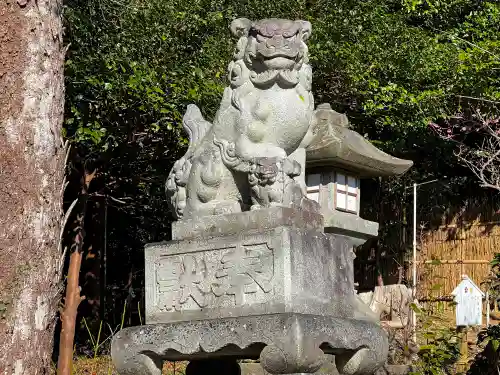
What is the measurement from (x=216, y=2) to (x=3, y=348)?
6840mm

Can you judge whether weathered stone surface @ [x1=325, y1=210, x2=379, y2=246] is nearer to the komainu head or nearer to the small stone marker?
the small stone marker

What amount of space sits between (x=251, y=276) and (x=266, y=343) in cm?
44

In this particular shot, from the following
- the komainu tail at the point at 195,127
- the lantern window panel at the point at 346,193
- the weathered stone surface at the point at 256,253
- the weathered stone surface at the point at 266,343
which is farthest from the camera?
the lantern window panel at the point at 346,193

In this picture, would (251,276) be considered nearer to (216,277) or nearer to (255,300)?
(255,300)

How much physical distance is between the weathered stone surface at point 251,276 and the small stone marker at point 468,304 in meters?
5.29

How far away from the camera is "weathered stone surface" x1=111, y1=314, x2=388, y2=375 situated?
17.3ft

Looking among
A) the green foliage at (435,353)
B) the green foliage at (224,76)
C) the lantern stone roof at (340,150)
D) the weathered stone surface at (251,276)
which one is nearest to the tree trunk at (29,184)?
the weathered stone surface at (251,276)

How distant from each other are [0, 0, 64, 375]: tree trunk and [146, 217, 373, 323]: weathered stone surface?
106 cm

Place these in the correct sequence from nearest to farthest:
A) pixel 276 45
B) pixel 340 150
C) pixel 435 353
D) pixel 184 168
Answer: pixel 276 45
pixel 184 168
pixel 340 150
pixel 435 353

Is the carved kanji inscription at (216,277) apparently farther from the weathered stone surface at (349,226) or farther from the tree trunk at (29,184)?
the weathered stone surface at (349,226)

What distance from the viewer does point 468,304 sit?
36.5ft

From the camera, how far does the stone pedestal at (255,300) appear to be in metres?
5.36

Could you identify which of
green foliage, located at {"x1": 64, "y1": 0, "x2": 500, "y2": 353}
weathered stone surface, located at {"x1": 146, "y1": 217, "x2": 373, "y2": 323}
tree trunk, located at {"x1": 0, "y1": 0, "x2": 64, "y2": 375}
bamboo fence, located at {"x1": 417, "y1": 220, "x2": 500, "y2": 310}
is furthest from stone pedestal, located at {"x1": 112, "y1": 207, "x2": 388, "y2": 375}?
bamboo fence, located at {"x1": 417, "y1": 220, "x2": 500, "y2": 310}

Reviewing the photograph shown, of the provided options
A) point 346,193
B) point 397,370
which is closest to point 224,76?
point 346,193
